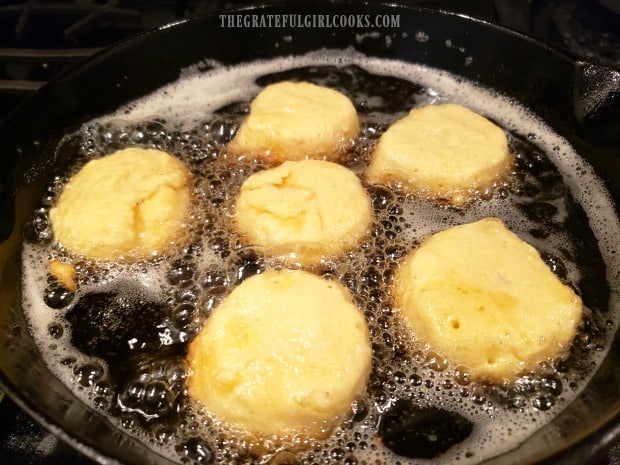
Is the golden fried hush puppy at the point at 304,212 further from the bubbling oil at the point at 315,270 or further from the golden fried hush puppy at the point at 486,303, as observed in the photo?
the golden fried hush puppy at the point at 486,303

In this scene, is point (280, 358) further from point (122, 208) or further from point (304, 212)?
point (122, 208)

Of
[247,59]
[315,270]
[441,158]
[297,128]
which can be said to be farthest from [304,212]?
[247,59]

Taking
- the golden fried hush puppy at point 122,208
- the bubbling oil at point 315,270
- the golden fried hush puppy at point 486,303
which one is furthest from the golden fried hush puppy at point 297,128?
the golden fried hush puppy at point 486,303

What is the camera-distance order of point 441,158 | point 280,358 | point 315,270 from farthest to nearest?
point 441,158 < point 315,270 < point 280,358

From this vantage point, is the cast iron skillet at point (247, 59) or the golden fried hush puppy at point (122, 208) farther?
the golden fried hush puppy at point (122, 208)

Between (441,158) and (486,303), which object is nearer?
(486,303)

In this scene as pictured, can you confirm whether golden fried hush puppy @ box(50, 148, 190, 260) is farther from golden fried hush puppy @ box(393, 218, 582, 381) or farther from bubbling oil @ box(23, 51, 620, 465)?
golden fried hush puppy @ box(393, 218, 582, 381)

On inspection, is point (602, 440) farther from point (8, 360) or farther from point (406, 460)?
point (8, 360)
